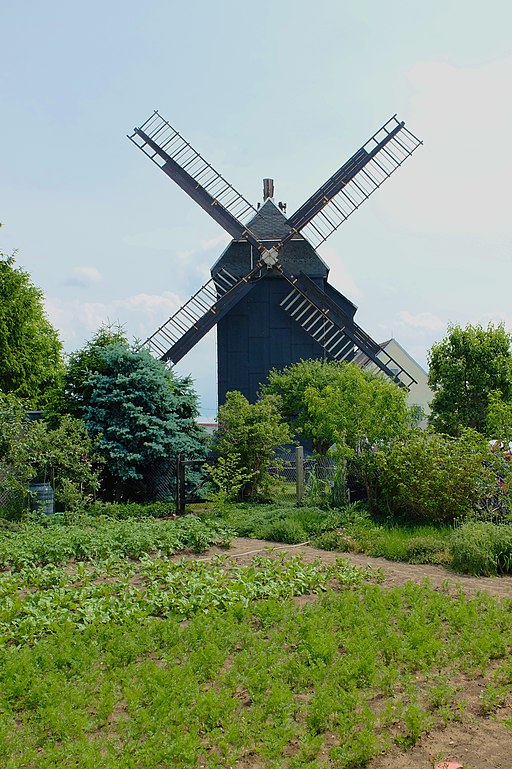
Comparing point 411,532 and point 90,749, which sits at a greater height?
point 411,532

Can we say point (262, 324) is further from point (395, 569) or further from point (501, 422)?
point (395, 569)

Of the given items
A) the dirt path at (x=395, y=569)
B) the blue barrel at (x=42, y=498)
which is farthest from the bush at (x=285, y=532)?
the blue barrel at (x=42, y=498)

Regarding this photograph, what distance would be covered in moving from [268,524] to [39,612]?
5968 mm

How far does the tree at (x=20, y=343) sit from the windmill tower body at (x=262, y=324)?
5.74m

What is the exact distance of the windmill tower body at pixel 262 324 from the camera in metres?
23.0

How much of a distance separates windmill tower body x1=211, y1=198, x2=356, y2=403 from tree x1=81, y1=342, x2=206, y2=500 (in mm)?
6250

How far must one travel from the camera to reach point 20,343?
25.2m

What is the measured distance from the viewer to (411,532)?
11328 mm

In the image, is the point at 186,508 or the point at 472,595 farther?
the point at 186,508

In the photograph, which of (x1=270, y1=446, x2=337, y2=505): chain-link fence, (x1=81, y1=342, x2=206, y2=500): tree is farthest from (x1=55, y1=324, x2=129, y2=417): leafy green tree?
(x1=270, y1=446, x2=337, y2=505): chain-link fence

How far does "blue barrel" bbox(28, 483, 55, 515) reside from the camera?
14.0 metres

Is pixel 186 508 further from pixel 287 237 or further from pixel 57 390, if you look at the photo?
pixel 287 237

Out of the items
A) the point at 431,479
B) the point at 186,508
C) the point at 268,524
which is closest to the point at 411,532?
the point at 431,479

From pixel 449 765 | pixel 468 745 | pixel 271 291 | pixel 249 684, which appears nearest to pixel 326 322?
pixel 271 291
